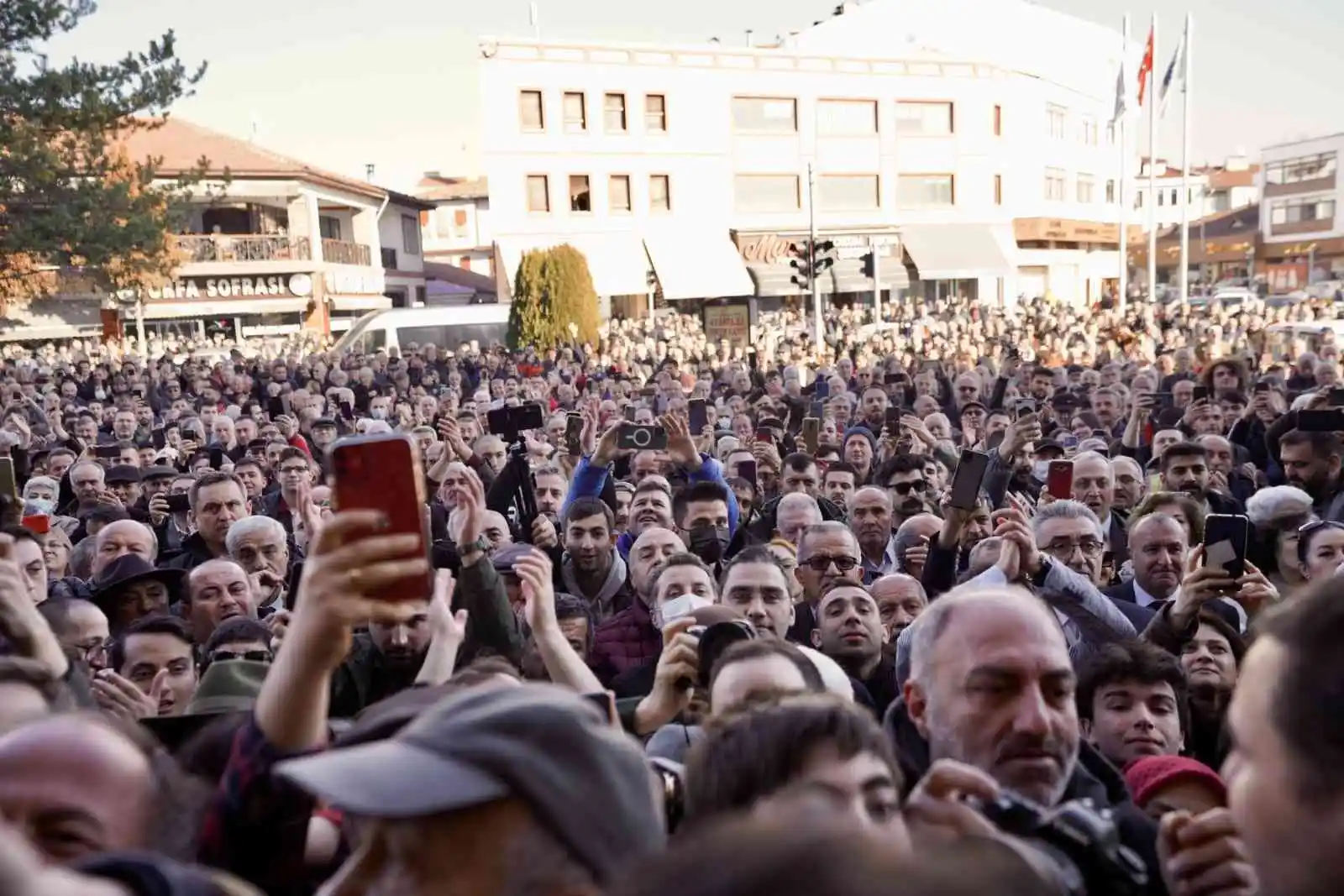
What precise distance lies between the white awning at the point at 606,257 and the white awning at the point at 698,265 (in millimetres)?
553

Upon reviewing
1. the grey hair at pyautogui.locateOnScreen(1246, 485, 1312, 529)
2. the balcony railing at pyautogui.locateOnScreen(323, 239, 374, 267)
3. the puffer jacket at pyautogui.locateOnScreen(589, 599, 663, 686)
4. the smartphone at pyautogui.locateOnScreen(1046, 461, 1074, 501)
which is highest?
the balcony railing at pyautogui.locateOnScreen(323, 239, 374, 267)

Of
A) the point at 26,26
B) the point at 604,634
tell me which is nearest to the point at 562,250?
the point at 26,26

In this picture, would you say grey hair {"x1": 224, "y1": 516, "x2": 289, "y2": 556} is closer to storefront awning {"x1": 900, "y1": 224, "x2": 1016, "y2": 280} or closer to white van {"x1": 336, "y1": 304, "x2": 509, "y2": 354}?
white van {"x1": 336, "y1": 304, "x2": 509, "y2": 354}

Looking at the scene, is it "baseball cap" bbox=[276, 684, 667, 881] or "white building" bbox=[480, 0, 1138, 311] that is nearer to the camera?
"baseball cap" bbox=[276, 684, 667, 881]

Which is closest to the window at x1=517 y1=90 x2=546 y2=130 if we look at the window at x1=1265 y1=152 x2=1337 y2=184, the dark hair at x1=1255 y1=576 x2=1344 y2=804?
the dark hair at x1=1255 y1=576 x2=1344 y2=804

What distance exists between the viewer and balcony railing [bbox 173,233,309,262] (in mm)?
36250

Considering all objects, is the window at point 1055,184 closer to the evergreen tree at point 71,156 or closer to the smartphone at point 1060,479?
the evergreen tree at point 71,156

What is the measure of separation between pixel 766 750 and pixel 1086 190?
5406 centimetres

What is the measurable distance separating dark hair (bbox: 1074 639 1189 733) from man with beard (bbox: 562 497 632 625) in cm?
295

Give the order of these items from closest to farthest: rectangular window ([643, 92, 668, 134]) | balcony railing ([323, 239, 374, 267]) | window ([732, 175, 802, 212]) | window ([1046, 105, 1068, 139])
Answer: rectangular window ([643, 92, 668, 134]) < balcony railing ([323, 239, 374, 267]) < window ([732, 175, 802, 212]) < window ([1046, 105, 1068, 139])

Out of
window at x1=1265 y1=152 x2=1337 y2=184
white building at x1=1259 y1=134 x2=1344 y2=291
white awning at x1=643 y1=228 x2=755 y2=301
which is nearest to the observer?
white awning at x1=643 y1=228 x2=755 y2=301

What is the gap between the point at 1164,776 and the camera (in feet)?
8.32

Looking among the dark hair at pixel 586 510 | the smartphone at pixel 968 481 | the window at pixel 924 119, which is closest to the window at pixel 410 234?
the window at pixel 924 119

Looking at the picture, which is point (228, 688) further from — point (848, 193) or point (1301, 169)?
point (1301, 169)
